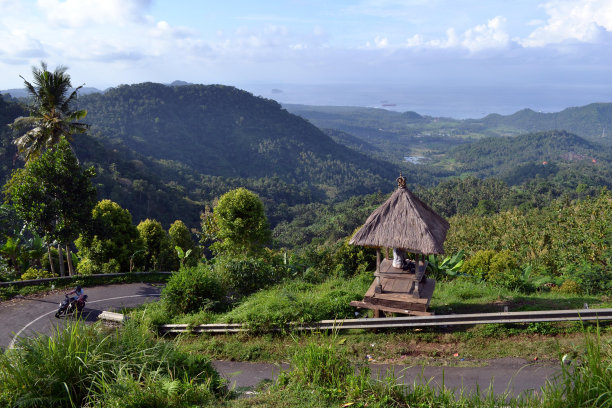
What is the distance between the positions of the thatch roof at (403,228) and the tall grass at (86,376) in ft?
15.8

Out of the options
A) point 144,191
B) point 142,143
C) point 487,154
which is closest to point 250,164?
point 142,143

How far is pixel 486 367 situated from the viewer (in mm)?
7336

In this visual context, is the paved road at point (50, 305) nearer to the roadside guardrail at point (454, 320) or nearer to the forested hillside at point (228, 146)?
the roadside guardrail at point (454, 320)

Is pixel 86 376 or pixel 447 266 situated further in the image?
pixel 447 266

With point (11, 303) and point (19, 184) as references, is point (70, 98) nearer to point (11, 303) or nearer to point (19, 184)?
point (19, 184)

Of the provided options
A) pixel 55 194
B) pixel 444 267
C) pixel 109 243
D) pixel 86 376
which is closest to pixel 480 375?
pixel 86 376

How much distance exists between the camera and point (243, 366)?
841cm

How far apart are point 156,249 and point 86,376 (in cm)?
1796

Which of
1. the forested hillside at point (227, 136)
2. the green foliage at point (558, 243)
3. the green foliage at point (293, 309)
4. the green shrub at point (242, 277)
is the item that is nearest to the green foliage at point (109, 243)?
the green shrub at point (242, 277)

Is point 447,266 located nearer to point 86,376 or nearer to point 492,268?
point 492,268

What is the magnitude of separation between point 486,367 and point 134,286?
14497 millimetres

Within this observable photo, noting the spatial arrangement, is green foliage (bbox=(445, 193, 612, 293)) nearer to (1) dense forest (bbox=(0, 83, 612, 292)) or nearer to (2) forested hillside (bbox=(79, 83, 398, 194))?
(1) dense forest (bbox=(0, 83, 612, 292))

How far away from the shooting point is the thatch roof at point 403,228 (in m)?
8.57

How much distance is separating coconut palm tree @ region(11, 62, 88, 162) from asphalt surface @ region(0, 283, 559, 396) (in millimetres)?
7393
